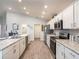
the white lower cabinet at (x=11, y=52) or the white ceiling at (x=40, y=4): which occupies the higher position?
the white ceiling at (x=40, y=4)

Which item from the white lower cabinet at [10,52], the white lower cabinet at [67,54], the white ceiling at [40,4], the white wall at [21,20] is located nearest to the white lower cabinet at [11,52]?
the white lower cabinet at [10,52]

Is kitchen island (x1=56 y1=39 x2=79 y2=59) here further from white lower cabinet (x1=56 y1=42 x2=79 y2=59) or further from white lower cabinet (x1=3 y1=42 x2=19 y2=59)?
white lower cabinet (x1=3 y1=42 x2=19 y2=59)

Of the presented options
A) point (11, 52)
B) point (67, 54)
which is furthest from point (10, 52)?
point (67, 54)

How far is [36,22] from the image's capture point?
13.7 meters

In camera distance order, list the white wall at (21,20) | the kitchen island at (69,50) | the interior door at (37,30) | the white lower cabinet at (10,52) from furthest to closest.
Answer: the interior door at (37,30)
the white wall at (21,20)
the white lower cabinet at (10,52)
the kitchen island at (69,50)

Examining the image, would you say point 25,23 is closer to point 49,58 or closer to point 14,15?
point 14,15

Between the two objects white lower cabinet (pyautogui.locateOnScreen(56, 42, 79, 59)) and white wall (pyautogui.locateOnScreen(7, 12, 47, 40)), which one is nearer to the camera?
white lower cabinet (pyautogui.locateOnScreen(56, 42, 79, 59))

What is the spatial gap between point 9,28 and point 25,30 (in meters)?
1.91

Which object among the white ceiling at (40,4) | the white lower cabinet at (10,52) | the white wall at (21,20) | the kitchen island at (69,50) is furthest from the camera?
the white wall at (21,20)

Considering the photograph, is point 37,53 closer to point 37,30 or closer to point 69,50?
point 69,50

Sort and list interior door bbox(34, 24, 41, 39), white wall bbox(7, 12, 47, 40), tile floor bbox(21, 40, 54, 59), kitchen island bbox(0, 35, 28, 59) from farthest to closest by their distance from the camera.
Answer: interior door bbox(34, 24, 41, 39)
white wall bbox(7, 12, 47, 40)
tile floor bbox(21, 40, 54, 59)
kitchen island bbox(0, 35, 28, 59)

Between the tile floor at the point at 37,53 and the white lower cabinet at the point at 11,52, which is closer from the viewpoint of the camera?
the white lower cabinet at the point at 11,52

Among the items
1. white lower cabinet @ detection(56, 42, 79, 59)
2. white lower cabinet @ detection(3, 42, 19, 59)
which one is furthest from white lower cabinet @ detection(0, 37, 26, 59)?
white lower cabinet @ detection(56, 42, 79, 59)

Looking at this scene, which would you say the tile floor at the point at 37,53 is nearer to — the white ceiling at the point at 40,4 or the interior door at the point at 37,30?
the white ceiling at the point at 40,4
